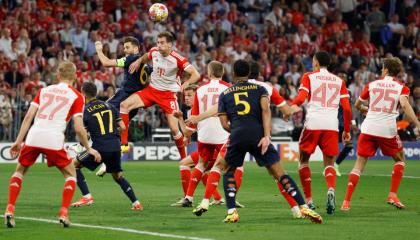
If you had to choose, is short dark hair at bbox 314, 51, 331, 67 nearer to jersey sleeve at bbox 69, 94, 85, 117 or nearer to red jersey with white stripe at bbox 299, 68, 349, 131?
Answer: red jersey with white stripe at bbox 299, 68, 349, 131

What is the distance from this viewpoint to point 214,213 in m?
14.7

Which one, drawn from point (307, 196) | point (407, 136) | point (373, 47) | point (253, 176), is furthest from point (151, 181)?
point (373, 47)

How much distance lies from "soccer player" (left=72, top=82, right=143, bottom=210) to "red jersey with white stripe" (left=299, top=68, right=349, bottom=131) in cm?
289

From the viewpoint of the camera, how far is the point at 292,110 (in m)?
13.2

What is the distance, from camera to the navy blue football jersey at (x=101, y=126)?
15078mm

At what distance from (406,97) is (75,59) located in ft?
53.6

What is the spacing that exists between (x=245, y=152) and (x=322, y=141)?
2.07 m

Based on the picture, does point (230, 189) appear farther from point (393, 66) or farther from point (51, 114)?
point (393, 66)

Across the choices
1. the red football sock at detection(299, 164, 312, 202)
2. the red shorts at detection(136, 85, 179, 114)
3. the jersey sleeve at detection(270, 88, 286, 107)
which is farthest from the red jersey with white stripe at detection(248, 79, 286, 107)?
the red shorts at detection(136, 85, 179, 114)

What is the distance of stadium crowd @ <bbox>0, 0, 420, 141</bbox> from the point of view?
29.7 m

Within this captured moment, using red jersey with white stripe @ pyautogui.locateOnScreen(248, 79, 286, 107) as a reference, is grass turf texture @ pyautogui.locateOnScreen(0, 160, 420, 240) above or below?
below

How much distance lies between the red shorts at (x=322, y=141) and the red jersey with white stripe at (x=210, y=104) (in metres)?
1.34

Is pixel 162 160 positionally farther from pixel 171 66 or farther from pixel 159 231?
pixel 159 231

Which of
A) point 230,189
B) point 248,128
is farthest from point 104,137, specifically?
point 248,128
